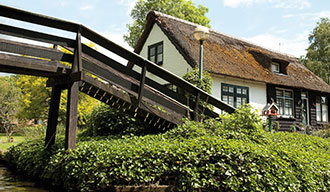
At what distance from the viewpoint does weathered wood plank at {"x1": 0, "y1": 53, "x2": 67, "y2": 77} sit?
18.6 ft

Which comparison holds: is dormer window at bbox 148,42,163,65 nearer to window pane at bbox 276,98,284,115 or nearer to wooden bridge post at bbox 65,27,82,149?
window pane at bbox 276,98,284,115

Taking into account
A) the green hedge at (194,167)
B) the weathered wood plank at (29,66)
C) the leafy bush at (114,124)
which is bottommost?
the green hedge at (194,167)

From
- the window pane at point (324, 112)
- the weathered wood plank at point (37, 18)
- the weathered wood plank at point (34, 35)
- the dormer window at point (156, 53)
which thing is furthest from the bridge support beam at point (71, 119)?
the window pane at point (324, 112)

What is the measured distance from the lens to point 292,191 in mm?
4934

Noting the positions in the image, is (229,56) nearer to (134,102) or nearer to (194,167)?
(134,102)

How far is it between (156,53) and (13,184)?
476 inches

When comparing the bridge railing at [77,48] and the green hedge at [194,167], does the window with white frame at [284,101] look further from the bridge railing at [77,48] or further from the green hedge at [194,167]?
the green hedge at [194,167]

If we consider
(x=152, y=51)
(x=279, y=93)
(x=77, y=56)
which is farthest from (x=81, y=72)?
(x=279, y=93)

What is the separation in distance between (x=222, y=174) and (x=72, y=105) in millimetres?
3257

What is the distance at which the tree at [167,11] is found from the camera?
29234 mm

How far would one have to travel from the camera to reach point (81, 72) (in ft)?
19.4

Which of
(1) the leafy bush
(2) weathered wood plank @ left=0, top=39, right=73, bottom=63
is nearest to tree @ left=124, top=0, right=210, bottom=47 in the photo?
(1) the leafy bush

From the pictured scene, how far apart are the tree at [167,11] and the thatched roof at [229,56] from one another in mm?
10572

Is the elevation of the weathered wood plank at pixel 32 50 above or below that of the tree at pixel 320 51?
below
